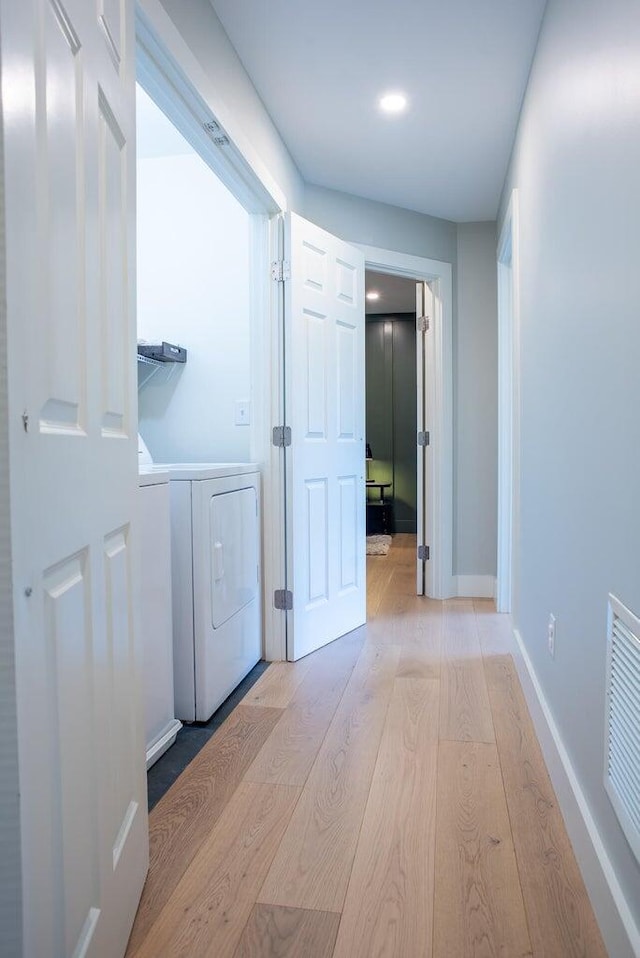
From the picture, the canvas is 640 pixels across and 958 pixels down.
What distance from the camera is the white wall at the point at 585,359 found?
115 cm

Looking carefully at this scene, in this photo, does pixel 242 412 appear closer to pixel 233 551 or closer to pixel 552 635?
pixel 233 551

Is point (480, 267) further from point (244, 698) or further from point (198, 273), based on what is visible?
point (244, 698)

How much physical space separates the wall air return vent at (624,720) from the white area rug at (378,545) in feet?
15.1

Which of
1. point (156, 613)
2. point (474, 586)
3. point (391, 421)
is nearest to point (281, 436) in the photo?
point (156, 613)

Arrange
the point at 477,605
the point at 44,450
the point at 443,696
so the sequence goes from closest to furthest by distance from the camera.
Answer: the point at 44,450 < the point at 443,696 < the point at 477,605

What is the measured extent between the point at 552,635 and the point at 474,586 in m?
2.19

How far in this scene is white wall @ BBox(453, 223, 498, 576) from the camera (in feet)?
13.3

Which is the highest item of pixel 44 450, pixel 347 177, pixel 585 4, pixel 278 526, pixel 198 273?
pixel 347 177

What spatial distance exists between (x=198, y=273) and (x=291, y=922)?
8.34ft

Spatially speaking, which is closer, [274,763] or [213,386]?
[274,763]

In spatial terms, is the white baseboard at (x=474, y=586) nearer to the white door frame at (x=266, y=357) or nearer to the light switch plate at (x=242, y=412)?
the white door frame at (x=266, y=357)

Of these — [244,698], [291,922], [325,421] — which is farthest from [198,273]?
[291,922]

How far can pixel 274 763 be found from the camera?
6.34 feet

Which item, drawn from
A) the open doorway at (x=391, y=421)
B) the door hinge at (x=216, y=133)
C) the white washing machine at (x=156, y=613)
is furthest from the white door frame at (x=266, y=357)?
the open doorway at (x=391, y=421)
